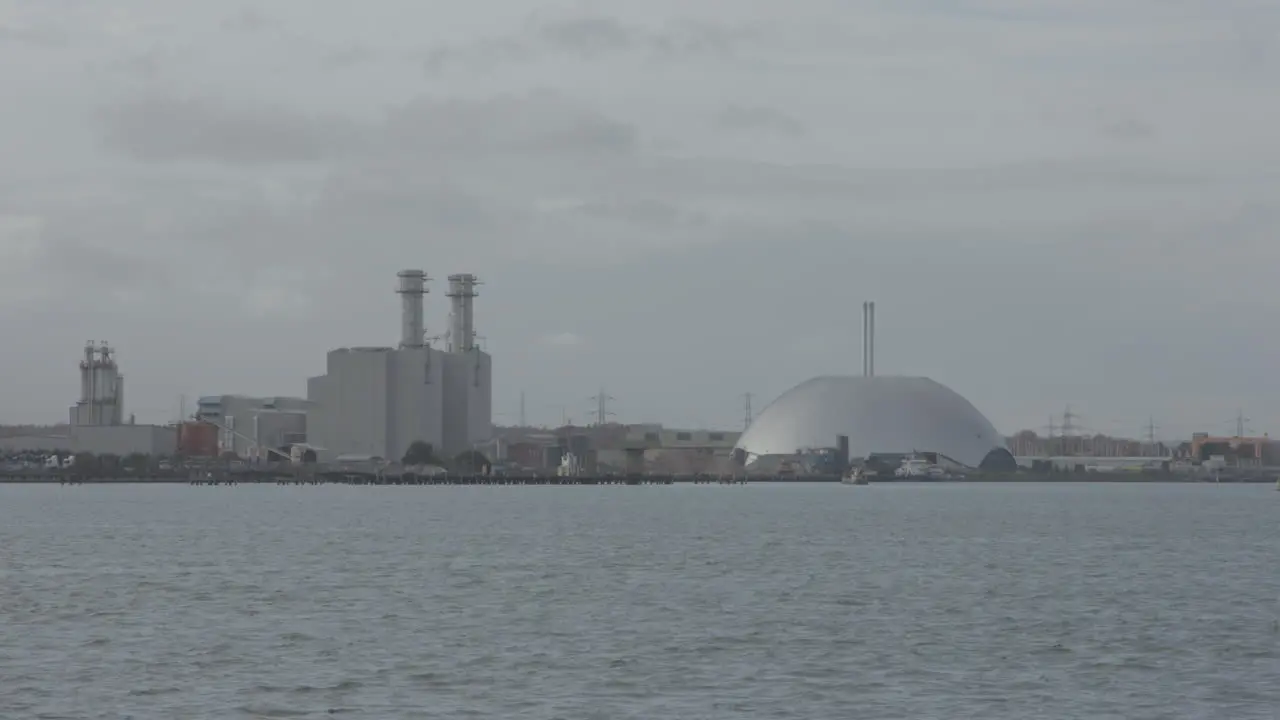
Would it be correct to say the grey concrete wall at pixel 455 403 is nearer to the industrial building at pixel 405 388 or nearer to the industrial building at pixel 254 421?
the industrial building at pixel 405 388

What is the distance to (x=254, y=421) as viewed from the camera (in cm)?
19225

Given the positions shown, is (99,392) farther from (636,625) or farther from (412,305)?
(636,625)

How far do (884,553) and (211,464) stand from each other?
135 m

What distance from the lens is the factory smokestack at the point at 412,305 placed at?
17562 cm

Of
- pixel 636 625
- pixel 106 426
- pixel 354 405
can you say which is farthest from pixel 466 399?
pixel 636 625

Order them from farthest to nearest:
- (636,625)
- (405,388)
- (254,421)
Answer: (254,421) < (405,388) < (636,625)

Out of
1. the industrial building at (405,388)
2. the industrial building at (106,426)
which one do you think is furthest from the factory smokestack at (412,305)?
the industrial building at (106,426)

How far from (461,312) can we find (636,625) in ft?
471

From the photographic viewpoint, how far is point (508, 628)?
123ft

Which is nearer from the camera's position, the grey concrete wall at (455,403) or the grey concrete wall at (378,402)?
the grey concrete wall at (378,402)

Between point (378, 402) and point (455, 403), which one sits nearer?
point (378, 402)

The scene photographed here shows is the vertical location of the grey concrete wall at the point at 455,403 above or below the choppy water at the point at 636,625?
above

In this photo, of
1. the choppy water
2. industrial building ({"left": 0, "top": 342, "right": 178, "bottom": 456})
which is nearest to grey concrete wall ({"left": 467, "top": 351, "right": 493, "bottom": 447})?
industrial building ({"left": 0, "top": 342, "right": 178, "bottom": 456})

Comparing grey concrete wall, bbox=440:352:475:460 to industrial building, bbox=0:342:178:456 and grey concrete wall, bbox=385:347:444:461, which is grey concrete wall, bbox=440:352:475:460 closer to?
grey concrete wall, bbox=385:347:444:461
